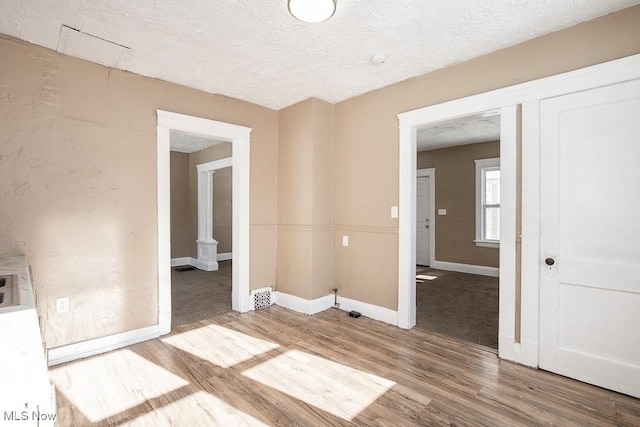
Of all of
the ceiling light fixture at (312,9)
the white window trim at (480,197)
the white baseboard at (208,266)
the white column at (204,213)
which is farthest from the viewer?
the white column at (204,213)

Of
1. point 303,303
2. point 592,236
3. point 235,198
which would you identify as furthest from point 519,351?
point 235,198

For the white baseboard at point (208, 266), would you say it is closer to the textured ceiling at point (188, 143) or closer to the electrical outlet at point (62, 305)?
the textured ceiling at point (188, 143)

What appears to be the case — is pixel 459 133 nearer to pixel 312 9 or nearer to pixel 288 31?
pixel 288 31

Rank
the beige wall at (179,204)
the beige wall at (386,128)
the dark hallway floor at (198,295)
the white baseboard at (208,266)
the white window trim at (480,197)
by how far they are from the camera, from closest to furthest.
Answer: the beige wall at (386,128) → the dark hallway floor at (198,295) → the white window trim at (480,197) → the white baseboard at (208,266) → the beige wall at (179,204)

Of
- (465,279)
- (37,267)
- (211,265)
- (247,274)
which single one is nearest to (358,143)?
(247,274)

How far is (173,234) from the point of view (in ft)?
23.0

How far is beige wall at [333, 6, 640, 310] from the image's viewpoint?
7.49 feet

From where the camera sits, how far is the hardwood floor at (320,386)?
1880 mm

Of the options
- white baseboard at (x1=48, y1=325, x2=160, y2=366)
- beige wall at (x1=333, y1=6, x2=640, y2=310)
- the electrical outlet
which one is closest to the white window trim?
beige wall at (x1=333, y1=6, x2=640, y2=310)

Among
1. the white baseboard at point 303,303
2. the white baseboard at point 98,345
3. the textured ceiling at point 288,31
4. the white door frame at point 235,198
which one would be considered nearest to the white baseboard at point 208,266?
the white door frame at point 235,198

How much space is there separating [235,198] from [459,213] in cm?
481

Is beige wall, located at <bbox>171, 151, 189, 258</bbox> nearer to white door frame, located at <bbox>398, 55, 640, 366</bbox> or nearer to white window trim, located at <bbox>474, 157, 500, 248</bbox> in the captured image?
white door frame, located at <bbox>398, 55, 640, 366</bbox>

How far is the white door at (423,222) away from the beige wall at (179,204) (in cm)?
532

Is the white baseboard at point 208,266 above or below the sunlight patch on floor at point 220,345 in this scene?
above
